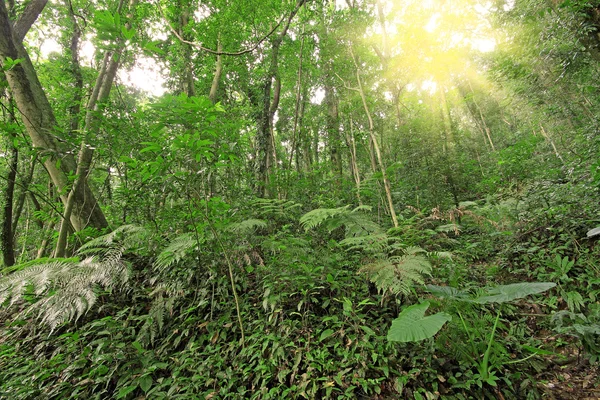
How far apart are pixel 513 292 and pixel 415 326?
97 centimetres

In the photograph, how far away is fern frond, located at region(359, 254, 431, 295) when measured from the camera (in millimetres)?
2240

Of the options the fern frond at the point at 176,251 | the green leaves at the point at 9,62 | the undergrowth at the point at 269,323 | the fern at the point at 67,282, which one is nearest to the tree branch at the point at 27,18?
the green leaves at the point at 9,62

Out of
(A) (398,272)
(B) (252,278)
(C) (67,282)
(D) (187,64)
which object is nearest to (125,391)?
(C) (67,282)

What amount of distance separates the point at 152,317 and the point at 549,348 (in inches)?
157

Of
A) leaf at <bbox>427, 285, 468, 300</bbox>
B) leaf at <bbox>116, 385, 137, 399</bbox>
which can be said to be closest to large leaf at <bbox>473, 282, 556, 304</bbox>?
leaf at <bbox>427, 285, 468, 300</bbox>

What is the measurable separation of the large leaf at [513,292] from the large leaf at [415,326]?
0.40 metres

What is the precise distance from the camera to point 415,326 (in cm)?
185

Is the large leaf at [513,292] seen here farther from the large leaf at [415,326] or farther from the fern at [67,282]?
the fern at [67,282]

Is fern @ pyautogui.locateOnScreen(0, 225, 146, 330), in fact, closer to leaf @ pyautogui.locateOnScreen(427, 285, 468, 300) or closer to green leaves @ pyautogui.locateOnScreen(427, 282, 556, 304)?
leaf @ pyautogui.locateOnScreen(427, 285, 468, 300)

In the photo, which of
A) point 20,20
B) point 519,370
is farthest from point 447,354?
point 20,20

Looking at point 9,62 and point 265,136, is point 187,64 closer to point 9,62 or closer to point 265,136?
point 265,136

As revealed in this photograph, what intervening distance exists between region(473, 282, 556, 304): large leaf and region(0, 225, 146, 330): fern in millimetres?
3438

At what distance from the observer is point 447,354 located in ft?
7.20

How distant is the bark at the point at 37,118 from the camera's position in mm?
3480
